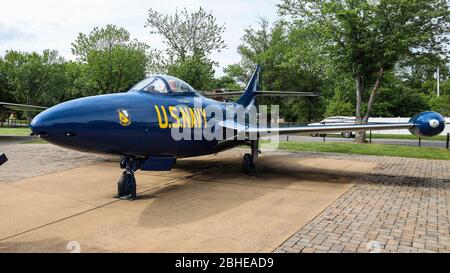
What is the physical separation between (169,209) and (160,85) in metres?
3.34

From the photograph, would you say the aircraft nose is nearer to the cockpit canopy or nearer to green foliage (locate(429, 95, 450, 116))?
the cockpit canopy

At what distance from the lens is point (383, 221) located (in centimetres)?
604

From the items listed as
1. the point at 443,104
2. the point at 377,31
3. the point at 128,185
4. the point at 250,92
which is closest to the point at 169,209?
the point at 128,185

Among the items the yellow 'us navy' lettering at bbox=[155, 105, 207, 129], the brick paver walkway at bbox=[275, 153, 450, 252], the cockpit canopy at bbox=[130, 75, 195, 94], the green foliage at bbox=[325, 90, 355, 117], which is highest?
the green foliage at bbox=[325, 90, 355, 117]

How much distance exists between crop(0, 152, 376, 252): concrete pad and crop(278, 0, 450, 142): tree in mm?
13049

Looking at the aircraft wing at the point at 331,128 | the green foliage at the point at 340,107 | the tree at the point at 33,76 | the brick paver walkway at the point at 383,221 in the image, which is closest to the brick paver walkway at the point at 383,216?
the brick paver walkway at the point at 383,221

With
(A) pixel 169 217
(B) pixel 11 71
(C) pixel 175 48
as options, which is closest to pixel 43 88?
(B) pixel 11 71

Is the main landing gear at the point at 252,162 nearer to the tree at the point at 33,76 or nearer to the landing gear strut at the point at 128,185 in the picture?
the landing gear strut at the point at 128,185

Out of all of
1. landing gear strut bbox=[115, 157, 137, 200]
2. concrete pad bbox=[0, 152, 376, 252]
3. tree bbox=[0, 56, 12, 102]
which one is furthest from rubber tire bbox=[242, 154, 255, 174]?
tree bbox=[0, 56, 12, 102]

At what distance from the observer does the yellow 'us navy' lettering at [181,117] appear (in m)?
8.00

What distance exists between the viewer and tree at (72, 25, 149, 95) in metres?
38.8

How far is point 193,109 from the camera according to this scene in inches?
364

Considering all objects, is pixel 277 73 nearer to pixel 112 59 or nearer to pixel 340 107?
pixel 340 107
